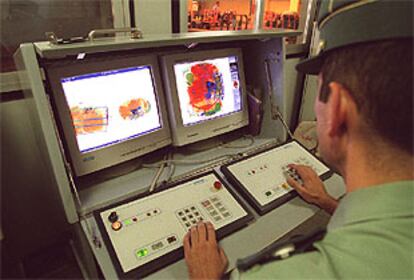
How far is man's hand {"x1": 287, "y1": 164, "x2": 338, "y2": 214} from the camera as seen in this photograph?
1.00m

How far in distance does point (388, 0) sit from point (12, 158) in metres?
1.56

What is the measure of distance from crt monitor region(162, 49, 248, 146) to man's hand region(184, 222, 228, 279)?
43 cm

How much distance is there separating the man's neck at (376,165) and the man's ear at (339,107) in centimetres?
5

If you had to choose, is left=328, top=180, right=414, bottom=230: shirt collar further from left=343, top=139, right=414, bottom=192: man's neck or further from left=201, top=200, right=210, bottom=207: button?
left=201, top=200, right=210, bottom=207: button

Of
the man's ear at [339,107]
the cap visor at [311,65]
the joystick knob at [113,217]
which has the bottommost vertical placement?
the joystick knob at [113,217]

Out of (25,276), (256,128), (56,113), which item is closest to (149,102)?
(56,113)

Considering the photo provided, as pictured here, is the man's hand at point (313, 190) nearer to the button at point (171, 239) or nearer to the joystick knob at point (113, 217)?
the button at point (171, 239)

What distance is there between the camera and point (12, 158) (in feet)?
4.46

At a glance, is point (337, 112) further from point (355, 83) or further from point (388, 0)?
point (388, 0)

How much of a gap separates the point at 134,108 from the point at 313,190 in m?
0.71

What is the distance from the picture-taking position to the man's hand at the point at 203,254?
723 millimetres

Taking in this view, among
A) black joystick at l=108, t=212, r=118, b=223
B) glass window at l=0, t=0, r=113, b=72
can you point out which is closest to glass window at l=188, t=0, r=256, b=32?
glass window at l=0, t=0, r=113, b=72

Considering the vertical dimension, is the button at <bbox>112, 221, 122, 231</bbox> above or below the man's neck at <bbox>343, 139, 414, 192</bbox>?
below

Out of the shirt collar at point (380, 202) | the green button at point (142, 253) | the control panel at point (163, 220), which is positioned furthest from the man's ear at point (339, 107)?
the green button at point (142, 253)
